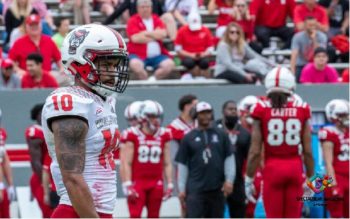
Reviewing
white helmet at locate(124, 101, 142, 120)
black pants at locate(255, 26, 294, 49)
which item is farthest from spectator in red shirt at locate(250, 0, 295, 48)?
white helmet at locate(124, 101, 142, 120)

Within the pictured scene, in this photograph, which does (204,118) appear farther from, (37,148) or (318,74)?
(318,74)

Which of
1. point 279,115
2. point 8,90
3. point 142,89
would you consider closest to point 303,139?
point 279,115

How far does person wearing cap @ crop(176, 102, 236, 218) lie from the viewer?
10469 millimetres

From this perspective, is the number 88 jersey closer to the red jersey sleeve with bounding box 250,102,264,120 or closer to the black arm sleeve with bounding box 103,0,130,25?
the red jersey sleeve with bounding box 250,102,264,120

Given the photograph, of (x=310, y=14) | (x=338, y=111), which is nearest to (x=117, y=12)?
(x=310, y=14)

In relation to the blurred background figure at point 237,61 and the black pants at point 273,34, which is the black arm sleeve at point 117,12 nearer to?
the blurred background figure at point 237,61

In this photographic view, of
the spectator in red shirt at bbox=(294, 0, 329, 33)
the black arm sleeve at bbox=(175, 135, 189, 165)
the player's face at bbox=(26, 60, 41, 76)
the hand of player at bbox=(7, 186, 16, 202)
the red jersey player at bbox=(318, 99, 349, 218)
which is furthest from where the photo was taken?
the spectator in red shirt at bbox=(294, 0, 329, 33)

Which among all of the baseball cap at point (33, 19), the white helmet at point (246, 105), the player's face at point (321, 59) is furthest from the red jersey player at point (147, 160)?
the player's face at point (321, 59)

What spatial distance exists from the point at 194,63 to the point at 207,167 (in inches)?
102

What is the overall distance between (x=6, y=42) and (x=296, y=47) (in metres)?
3.46

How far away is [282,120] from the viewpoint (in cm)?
959

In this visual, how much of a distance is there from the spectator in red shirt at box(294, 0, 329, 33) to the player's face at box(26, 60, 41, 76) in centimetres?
340

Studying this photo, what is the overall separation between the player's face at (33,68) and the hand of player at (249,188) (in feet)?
8.72

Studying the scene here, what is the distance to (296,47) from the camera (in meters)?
13.0
